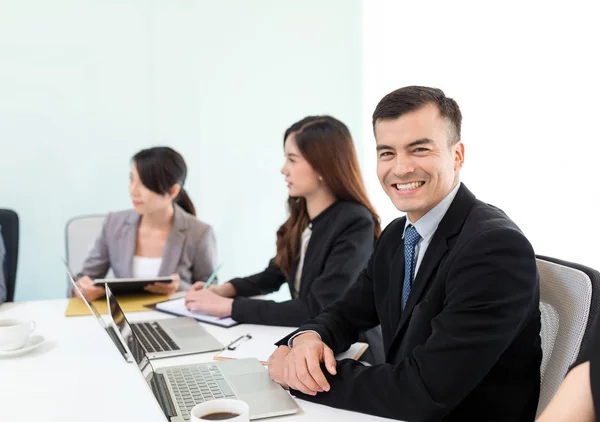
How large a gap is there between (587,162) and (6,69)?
3.08 meters

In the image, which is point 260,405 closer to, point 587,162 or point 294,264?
point 294,264

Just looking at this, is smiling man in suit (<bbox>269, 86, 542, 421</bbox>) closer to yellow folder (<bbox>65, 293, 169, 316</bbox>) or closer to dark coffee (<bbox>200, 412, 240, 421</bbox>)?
dark coffee (<bbox>200, 412, 240, 421</bbox>)

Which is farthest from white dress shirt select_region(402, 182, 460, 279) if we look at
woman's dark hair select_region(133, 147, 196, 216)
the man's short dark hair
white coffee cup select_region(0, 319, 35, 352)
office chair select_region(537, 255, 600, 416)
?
woman's dark hair select_region(133, 147, 196, 216)

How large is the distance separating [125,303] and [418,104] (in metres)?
1.37

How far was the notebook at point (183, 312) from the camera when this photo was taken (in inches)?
73.5

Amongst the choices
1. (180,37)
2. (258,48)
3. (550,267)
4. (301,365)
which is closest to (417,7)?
(258,48)

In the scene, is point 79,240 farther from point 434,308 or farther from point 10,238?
point 434,308

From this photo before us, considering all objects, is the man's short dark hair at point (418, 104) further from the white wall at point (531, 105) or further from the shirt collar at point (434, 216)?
the white wall at point (531, 105)

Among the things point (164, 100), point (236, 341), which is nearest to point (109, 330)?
point (236, 341)

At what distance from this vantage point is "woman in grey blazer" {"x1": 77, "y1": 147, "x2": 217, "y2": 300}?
8.76ft

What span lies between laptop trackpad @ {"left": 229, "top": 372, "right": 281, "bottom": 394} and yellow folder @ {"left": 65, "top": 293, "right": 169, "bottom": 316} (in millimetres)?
852

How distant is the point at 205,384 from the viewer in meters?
1.29

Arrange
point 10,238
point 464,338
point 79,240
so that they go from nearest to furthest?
point 464,338 < point 10,238 < point 79,240

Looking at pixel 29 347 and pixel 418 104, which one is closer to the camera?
pixel 418 104
